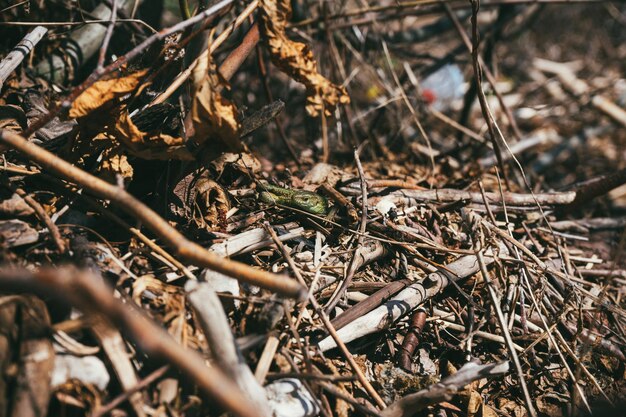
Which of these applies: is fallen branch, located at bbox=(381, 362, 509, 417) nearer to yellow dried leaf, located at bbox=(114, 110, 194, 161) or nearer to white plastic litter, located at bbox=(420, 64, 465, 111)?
yellow dried leaf, located at bbox=(114, 110, 194, 161)

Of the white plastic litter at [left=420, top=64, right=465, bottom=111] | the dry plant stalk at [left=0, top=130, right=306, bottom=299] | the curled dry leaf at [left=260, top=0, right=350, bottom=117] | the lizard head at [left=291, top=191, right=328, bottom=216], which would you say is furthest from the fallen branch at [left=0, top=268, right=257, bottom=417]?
the white plastic litter at [left=420, top=64, right=465, bottom=111]

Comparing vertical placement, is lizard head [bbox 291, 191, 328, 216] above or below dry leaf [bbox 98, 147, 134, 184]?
below

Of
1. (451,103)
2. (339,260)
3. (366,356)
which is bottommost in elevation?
(366,356)

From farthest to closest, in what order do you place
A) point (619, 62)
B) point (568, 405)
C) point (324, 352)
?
point (619, 62), point (568, 405), point (324, 352)

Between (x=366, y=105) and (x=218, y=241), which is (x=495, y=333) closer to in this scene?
(x=218, y=241)

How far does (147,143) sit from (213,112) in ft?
1.02

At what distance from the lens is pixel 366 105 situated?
431 cm

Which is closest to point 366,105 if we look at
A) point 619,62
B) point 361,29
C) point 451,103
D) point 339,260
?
point 361,29

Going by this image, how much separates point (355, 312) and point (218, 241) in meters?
0.63

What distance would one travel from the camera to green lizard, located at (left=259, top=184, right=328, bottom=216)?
2230 mm

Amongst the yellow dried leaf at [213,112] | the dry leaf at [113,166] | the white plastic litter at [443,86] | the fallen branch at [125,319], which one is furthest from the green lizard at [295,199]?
the white plastic litter at [443,86]

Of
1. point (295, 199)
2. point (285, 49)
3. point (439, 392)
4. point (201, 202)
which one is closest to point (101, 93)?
point (201, 202)

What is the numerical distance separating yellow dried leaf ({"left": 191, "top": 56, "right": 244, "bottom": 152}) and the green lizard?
0.52m

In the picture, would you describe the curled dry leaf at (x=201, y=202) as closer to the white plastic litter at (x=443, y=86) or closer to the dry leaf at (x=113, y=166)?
the dry leaf at (x=113, y=166)
